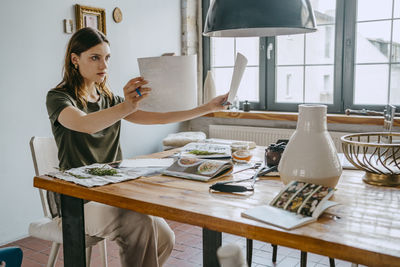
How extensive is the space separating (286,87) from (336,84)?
508mm

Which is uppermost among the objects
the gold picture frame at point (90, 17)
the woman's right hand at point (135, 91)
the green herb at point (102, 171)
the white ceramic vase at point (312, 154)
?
the gold picture frame at point (90, 17)

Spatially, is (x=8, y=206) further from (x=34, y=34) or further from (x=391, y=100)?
(x=391, y=100)

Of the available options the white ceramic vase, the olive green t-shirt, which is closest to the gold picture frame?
the olive green t-shirt

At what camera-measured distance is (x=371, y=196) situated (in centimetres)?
126

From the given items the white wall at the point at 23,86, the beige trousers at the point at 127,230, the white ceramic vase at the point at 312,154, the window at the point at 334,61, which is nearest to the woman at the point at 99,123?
the beige trousers at the point at 127,230

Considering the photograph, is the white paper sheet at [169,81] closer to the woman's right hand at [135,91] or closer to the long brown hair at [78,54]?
the woman's right hand at [135,91]

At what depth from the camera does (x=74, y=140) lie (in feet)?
6.25

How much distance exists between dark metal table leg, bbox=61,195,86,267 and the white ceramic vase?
790 mm

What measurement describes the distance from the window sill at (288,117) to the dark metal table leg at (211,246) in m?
2.26

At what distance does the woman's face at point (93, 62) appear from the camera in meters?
1.96

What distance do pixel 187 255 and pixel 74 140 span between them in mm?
1150

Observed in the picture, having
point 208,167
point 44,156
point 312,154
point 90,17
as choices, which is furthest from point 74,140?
point 90,17

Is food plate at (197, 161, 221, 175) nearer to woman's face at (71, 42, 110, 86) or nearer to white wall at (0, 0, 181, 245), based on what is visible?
woman's face at (71, 42, 110, 86)

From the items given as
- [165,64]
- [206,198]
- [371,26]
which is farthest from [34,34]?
[371,26]
